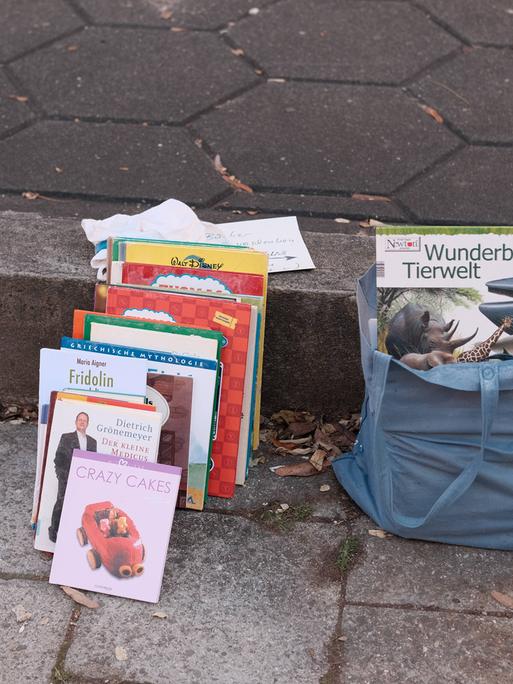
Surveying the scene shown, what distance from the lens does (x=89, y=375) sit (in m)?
2.12

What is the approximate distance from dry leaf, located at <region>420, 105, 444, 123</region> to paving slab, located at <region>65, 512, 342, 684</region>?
5.76 ft

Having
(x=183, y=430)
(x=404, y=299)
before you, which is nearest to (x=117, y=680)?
(x=183, y=430)

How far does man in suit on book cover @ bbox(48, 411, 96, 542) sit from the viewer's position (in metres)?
2.07

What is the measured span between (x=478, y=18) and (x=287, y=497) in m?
2.54

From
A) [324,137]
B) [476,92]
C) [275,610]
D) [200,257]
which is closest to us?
[275,610]

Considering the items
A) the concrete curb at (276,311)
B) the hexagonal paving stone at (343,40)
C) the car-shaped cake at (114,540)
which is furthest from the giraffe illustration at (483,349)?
the hexagonal paving stone at (343,40)

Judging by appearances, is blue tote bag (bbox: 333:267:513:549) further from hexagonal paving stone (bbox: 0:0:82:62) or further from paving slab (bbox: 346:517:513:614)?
hexagonal paving stone (bbox: 0:0:82:62)

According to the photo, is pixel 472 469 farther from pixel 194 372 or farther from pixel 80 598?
pixel 80 598

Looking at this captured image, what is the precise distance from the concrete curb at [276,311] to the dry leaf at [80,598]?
691 mm

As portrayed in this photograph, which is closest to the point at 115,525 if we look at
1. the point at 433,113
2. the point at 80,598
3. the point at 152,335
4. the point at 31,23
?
the point at 80,598

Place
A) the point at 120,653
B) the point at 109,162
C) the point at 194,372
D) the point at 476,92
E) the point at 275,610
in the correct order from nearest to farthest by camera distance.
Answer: the point at 120,653 < the point at 275,610 < the point at 194,372 < the point at 109,162 < the point at 476,92

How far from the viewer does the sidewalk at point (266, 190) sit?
195cm

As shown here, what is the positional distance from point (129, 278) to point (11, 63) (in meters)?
1.78

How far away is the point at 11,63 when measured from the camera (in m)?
3.66
